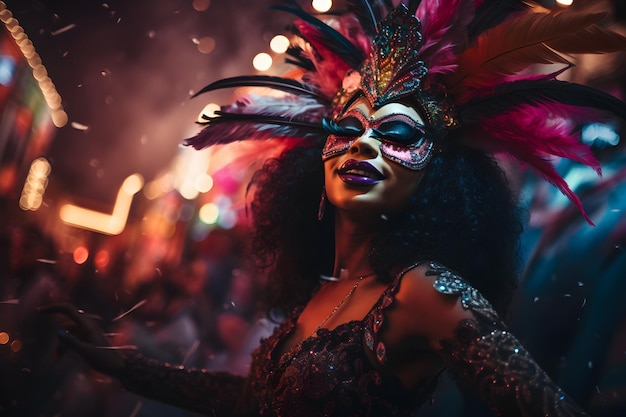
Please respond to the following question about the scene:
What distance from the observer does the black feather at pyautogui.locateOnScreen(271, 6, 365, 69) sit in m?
1.89

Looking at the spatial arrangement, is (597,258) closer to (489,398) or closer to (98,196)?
(489,398)

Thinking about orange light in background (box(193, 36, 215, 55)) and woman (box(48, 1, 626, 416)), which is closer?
woman (box(48, 1, 626, 416))

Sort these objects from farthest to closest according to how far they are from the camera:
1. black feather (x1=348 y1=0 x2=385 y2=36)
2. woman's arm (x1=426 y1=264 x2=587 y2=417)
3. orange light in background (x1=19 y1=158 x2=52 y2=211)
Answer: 1. orange light in background (x1=19 y1=158 x2=52 y2=211)
2. black feather (x1=348 y1=0 x2=385 y2=36)
3. woman's arm (x1=426 y1=264 x2=587 y2=417)

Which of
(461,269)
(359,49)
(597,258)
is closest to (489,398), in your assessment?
(461,269)

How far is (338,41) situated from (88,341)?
1.38m

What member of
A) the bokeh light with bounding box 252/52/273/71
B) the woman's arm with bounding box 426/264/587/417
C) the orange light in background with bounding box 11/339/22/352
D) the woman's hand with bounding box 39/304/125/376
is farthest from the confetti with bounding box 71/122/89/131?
the woman's arm with bounding box 426/264/587/417

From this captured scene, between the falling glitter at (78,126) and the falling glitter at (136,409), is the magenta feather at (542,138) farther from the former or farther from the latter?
the falling glitter at (78,126)

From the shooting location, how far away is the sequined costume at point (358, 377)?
3.92 ft

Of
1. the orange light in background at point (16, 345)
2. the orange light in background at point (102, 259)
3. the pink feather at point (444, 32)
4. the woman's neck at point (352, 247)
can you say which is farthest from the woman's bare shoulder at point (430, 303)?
the orange light in background at point (102, 259)

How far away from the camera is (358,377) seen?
146cm

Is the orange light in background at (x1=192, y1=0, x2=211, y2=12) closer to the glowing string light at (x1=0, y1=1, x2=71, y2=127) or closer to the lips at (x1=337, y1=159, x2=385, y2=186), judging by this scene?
the glowing string light at (x1=0, y1=1, x2=71, y2=127)

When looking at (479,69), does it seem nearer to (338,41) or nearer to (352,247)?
(338,41)

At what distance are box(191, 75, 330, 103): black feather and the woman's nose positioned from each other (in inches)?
15.8

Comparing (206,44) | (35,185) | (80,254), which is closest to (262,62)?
(206,44)
